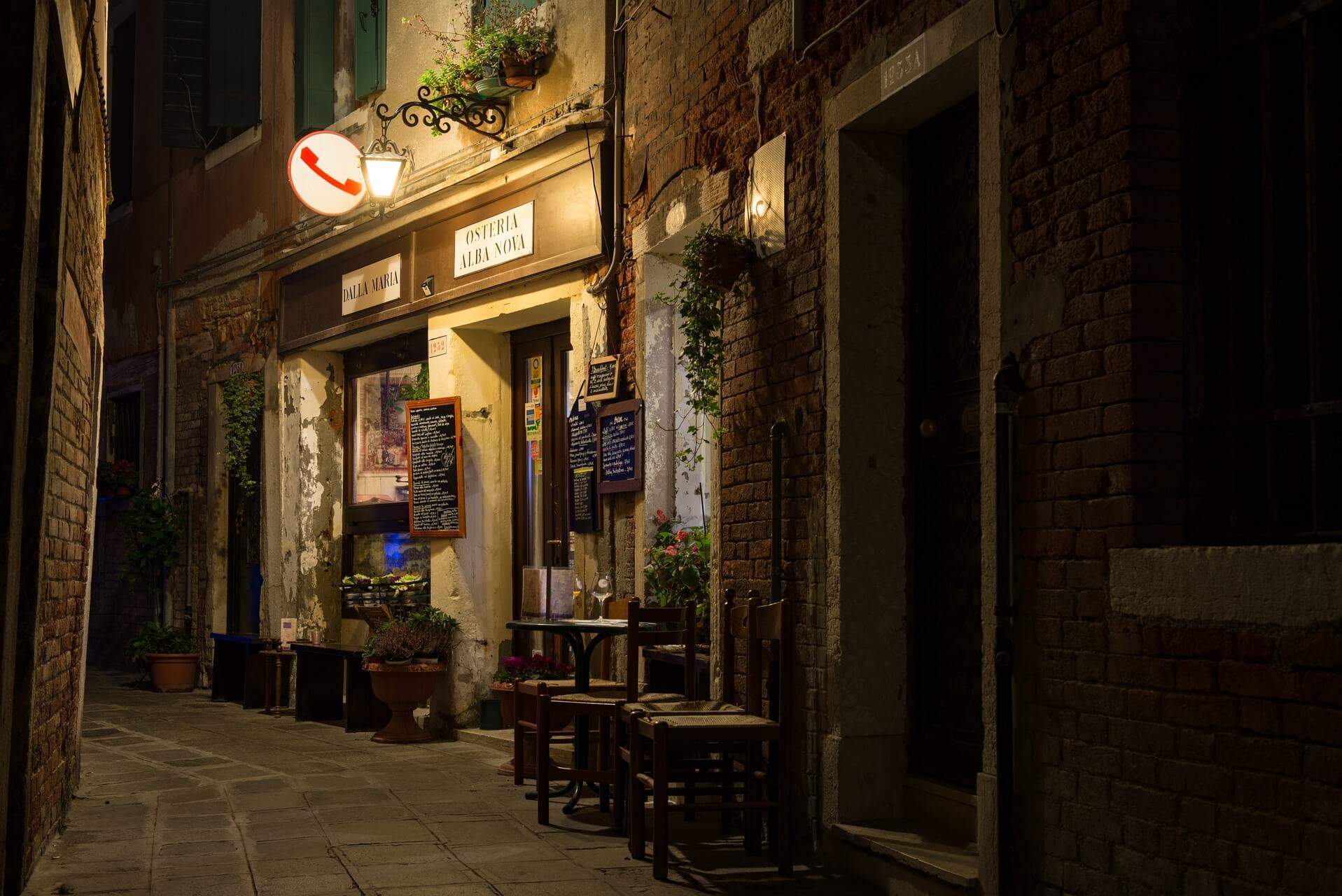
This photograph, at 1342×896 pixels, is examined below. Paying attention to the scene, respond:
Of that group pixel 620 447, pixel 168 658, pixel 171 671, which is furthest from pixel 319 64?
pixel 171 671

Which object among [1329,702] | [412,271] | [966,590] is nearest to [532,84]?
[412,271]

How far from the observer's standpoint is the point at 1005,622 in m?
4.15

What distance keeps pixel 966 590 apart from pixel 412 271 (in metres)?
5.91

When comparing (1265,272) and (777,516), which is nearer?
(1265,272)

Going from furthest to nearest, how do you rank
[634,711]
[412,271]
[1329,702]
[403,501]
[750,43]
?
[403,501] → [412,271] → [750,43] → [634,711] → [1329,702]

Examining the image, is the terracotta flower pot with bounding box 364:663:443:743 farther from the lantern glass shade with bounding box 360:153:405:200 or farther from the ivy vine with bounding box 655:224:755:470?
the lantern glass shade with bounding box 360:153:405:200

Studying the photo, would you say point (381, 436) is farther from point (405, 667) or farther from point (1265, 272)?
point (1265, 272)

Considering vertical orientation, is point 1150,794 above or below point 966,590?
below

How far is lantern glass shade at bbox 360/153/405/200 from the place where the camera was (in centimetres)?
970

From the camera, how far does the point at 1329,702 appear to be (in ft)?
9.89

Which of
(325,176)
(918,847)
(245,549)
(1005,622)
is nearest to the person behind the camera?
(1005,622)

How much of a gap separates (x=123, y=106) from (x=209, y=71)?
3442 mm

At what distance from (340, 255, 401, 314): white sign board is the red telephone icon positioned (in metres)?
0.55

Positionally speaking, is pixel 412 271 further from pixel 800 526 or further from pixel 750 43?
pixel 800 526
